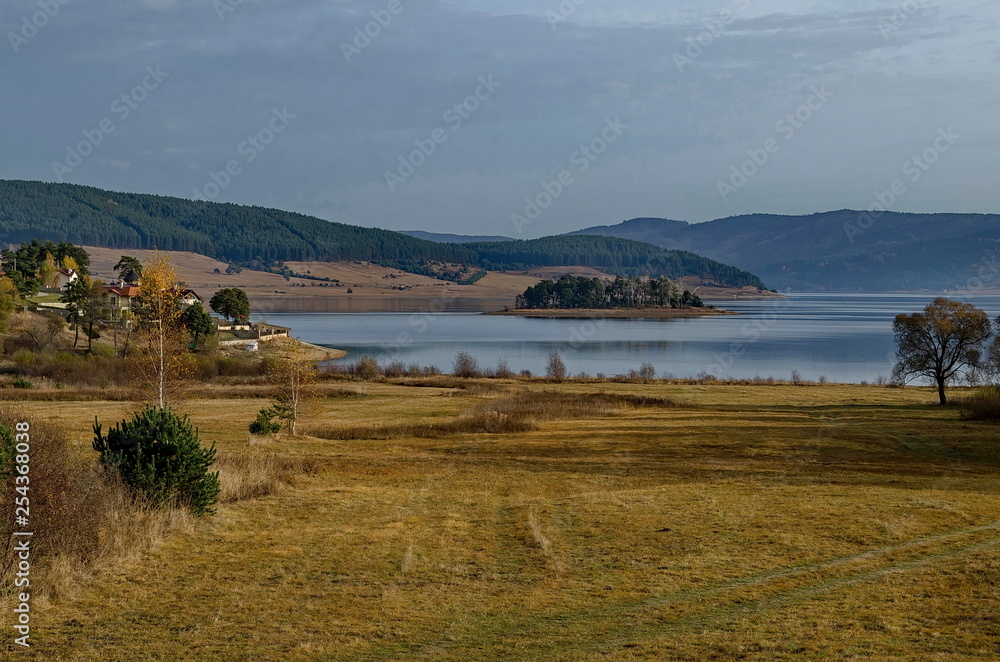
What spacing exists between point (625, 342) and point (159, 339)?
90726mm

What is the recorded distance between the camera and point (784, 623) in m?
10.1

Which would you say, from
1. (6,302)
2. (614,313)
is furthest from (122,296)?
(614,313)

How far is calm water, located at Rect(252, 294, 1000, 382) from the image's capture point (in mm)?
83938

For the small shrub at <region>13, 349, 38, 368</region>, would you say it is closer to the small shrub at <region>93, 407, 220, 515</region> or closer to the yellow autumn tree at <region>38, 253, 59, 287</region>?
the yellow autumn tree at <region>38, 253, 59, 287</region>

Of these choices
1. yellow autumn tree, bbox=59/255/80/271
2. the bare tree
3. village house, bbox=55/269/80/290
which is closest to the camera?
the bare tree

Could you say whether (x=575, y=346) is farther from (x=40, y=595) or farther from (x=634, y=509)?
(x=40, y=595)

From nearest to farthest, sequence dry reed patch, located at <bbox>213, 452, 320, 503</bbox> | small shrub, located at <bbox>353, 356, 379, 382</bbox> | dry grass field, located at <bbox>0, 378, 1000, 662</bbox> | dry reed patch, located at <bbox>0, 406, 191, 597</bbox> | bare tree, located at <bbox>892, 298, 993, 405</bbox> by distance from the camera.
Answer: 1. dry grass field, located at <bbox>0, 378, 1000, 662</bbox>
2. dry reed patch, located at <bbox>0, 406, 191, 597</bbox>
3. dry reed patch, located at <bbox>213, 452, 320, 503</bbox>
4. bare tree, located at <bbox>892, 298, 993, 405</bbox>
5. small shrub, located at <bbox>353, 356, 379, 382</bbox>

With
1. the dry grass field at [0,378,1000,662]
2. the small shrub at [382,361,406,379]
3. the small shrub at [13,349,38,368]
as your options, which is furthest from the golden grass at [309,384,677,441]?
the small shrub at [13,349,38,368]

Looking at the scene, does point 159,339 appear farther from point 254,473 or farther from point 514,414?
point 514,414

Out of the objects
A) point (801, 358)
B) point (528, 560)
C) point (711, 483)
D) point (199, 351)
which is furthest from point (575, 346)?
point (528, 560)

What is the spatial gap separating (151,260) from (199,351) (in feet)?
141

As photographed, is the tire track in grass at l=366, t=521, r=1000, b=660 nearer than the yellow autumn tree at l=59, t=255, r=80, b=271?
Yes

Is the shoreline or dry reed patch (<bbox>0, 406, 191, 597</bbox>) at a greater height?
the shoreline

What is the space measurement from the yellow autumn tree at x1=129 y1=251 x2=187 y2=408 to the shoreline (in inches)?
5982
